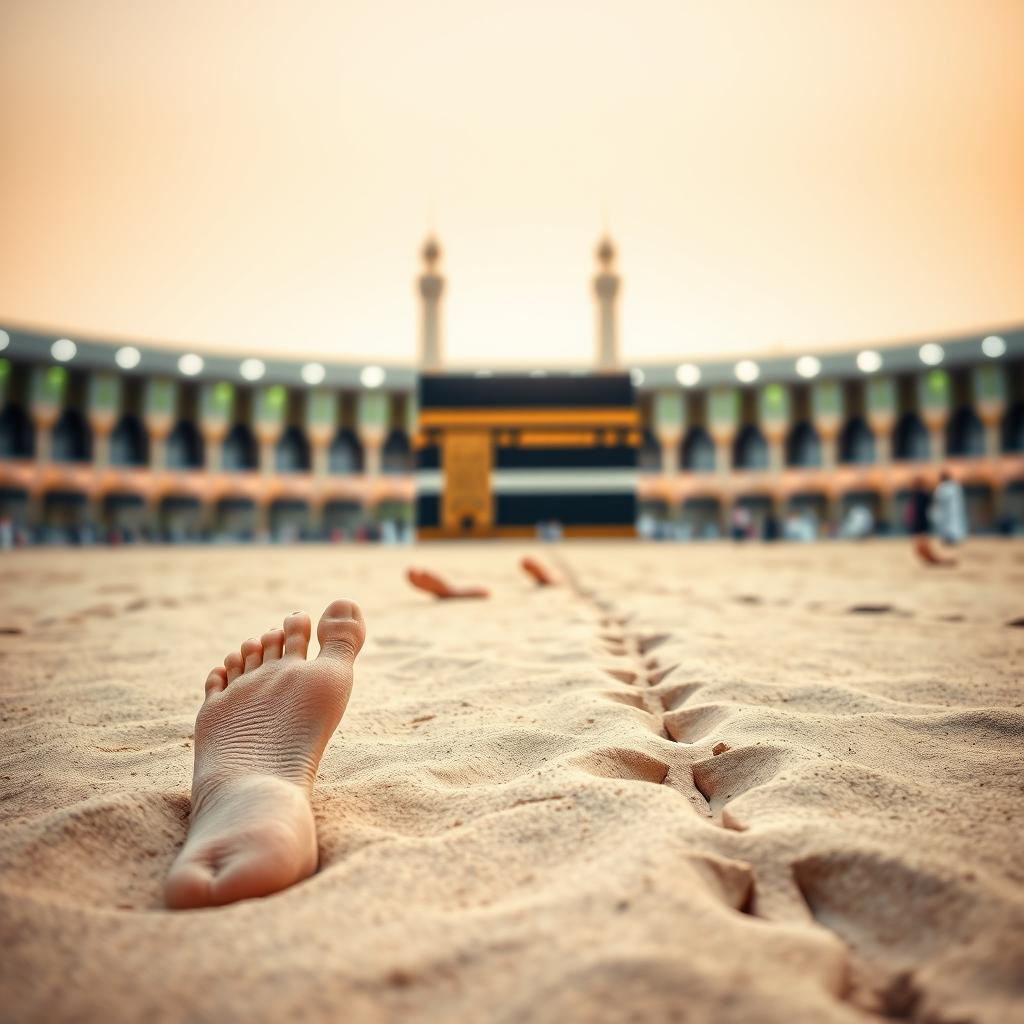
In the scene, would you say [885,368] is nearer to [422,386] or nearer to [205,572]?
[422,386]

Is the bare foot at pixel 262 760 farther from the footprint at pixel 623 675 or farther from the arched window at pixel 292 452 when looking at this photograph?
the arched window at pixel 292 452

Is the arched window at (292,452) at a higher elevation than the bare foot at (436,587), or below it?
higher

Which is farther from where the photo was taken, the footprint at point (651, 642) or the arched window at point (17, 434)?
the arched window at point (17, 434)

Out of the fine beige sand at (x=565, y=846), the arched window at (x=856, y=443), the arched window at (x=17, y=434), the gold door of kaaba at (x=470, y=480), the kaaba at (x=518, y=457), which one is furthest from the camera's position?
the arched window at (x=856, y=443)

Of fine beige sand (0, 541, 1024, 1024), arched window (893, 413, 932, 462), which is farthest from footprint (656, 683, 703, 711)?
arched window (893, 413, 932, 462)

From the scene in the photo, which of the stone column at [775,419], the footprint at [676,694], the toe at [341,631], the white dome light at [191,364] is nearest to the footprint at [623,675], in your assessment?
the footprint at [676,694]

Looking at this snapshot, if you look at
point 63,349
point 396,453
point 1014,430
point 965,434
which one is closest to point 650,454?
point 396,453
